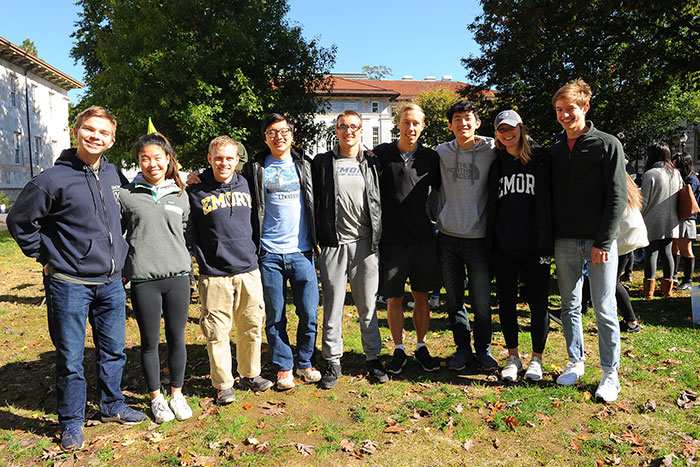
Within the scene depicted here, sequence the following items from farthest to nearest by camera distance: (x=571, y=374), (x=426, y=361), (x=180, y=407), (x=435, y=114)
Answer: (x=435, y=114)
(x=426, y=361)
(x=571, y=374)
(x=180, y=407)

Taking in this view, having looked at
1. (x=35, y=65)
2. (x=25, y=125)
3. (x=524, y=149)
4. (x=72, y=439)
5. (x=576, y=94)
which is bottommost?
(x=72, y=439)

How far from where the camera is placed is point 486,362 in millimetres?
4625

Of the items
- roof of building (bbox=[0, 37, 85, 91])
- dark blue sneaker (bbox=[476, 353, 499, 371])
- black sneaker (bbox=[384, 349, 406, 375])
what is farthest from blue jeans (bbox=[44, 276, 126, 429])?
roof of building (bbox=[0, 37, 85, 91])

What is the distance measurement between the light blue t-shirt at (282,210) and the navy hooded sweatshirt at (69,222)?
1264 mm

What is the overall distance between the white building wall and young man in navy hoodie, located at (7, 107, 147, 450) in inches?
1449

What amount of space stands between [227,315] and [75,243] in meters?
1.33

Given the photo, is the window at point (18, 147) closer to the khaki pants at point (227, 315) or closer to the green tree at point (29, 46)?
the green tree at point (29, 46)

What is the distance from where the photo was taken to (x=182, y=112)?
17.6 meters

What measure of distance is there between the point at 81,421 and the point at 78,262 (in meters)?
1.24

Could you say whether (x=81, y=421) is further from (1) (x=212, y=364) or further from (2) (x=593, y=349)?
(2) (x=593, y=349)

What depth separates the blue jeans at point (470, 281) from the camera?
14.3ft

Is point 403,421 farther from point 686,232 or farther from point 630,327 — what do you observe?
point 686,232

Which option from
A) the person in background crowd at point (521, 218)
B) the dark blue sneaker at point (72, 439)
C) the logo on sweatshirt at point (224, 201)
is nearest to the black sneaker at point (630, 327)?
the person in background crowd at point (521, 218)

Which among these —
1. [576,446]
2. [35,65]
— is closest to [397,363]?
[576,446]
